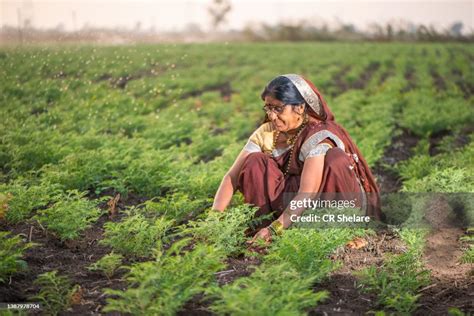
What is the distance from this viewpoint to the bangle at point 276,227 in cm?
485

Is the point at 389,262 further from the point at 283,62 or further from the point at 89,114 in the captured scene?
the point at 283,62

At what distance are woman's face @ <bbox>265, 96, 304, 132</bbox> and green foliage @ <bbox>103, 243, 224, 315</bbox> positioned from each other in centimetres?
148

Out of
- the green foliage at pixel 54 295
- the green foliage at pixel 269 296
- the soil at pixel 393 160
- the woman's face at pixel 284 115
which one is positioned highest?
the woman's face at pixel 284 115

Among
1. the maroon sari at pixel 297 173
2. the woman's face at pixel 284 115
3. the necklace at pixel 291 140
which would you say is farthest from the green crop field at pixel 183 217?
the woman's face at pixel 284 115

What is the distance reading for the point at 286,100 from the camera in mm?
5062

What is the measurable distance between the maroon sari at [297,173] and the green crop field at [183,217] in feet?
0.80

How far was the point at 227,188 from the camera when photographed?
527cm

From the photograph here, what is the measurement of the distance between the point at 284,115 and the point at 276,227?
87cm

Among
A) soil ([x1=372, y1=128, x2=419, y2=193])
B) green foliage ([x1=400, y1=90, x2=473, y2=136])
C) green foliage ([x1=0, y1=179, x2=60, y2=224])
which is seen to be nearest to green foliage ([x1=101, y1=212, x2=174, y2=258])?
green foliage ([x1=0, y1=179, x2=60, y2=224])

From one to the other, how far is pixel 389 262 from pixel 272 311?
142 centimetres

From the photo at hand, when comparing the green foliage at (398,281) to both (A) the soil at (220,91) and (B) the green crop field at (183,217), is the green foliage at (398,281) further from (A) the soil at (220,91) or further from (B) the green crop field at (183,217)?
(A) the soil at (220,91)

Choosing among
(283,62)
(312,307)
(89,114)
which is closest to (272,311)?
(312,307)

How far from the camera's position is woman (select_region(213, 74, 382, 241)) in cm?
507

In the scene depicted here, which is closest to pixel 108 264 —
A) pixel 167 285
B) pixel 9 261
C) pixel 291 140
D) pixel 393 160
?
pixel 9 261
